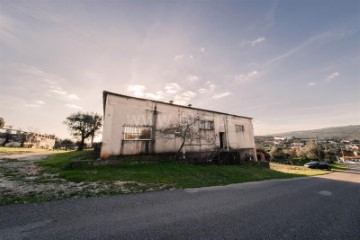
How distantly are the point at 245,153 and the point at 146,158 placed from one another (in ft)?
49.4

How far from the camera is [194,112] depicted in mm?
18844

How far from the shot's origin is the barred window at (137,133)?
13945 mm

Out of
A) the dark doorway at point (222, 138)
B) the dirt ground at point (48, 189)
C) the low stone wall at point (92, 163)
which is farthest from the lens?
the dark doorway at point (222, 138)

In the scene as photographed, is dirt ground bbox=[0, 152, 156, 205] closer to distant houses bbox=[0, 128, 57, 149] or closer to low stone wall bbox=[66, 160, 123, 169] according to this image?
low stone wall bbox=[66, 160, 123, 169]

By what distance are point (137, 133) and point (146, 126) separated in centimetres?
110

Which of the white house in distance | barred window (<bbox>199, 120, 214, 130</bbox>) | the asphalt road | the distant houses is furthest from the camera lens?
the distant houses

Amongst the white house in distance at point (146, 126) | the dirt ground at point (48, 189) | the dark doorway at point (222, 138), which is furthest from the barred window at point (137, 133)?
the dark doorway at point (222, 138)

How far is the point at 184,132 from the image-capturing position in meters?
16.4

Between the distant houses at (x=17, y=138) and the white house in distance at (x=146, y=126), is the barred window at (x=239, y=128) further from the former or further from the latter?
the distant houses at (x=17, y=138)

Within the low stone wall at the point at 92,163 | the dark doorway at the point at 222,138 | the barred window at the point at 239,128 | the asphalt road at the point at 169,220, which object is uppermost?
the barred window at the point at 239,128

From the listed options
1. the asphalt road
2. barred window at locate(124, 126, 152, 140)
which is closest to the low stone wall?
barred window at locate(124, 126, 152, 140)

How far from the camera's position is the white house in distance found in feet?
43.8

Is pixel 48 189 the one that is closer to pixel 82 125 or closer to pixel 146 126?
pixel 146 126

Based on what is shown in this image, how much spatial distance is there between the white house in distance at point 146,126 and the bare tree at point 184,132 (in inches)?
8.6
